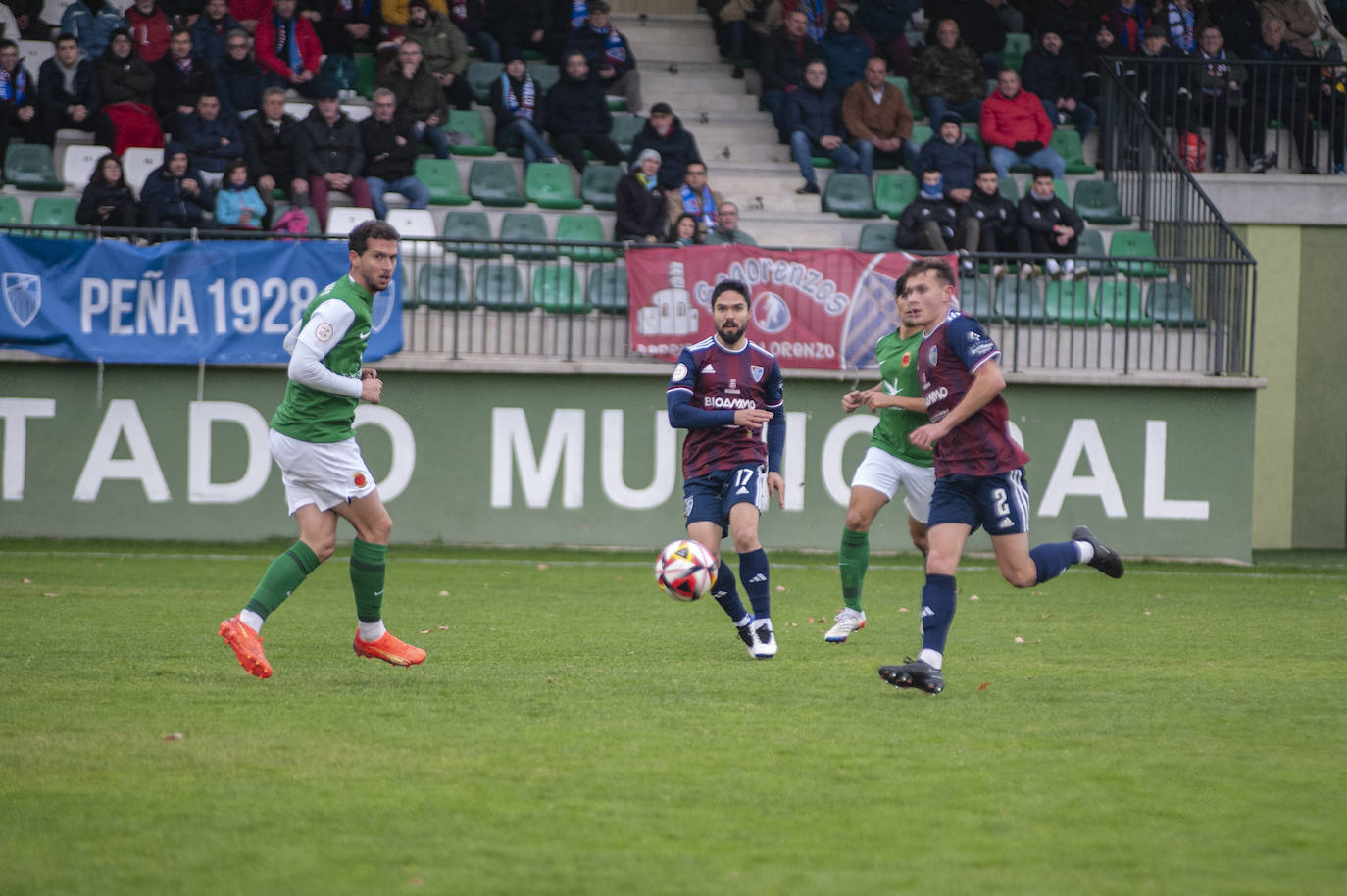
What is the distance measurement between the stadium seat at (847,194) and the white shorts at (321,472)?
11566 millimetres

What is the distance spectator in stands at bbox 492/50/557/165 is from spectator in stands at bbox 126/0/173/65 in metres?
3.85

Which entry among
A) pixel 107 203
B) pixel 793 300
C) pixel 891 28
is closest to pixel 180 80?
pixel 107 203

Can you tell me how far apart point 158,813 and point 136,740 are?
1077 millimetres

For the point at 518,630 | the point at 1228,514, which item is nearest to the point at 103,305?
the point at 518,630

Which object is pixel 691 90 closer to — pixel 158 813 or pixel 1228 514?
pixel 1228 514

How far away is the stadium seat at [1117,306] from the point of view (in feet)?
49.1

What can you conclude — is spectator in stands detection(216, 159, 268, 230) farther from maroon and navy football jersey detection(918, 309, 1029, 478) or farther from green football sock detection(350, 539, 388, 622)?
maroon and navy football jersey detection(918, 309, 1029, 478)

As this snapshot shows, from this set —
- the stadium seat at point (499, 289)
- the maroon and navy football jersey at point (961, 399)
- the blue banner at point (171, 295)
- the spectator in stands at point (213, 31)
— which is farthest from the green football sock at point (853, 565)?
the spectator in stands at point (213, 31)

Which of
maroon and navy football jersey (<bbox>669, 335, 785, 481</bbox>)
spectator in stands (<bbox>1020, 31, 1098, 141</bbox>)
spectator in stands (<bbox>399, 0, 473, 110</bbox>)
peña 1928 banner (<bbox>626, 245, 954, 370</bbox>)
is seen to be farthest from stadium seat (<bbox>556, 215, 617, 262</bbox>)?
maroon and navy football jersey (<bbox>669, 335, 785, 481</bbox>)

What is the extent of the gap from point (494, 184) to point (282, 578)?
429 inches

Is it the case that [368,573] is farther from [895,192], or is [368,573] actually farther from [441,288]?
[895,192]

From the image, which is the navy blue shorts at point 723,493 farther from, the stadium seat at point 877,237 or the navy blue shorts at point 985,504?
the stadium seat at point 877,237

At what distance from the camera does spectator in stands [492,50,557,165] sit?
57.2 ft

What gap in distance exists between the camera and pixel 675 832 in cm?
432
